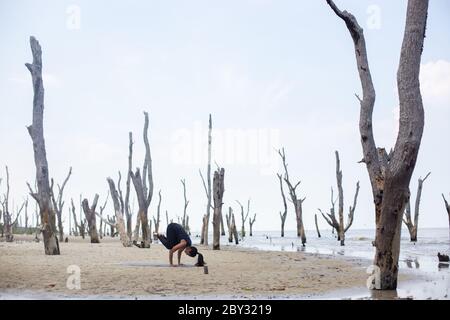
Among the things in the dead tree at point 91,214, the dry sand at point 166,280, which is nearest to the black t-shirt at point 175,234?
the dry sand at point 166,280

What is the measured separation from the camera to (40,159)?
14.4 m

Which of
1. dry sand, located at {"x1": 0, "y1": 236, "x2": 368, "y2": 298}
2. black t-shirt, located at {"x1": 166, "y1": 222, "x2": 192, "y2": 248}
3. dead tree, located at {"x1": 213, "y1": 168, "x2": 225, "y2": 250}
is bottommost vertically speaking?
dry sand, located at {"x1": 0, "y1": 236, "x2": 368, "y2": 298}

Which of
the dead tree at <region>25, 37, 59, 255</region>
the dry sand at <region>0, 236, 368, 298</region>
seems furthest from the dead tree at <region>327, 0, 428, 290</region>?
the dead tree at <region>25, 37, 59, 255</region>

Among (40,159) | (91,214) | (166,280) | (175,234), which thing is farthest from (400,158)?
(91,214)

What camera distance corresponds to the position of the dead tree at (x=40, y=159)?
14.2m

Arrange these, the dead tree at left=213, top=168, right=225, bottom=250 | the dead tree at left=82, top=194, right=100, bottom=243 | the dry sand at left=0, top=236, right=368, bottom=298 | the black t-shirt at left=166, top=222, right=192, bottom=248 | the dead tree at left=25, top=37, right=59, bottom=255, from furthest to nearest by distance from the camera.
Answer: the dead tree at left=82, top=194, right=100, bottom=243, the dead tree at left=213, top=168, right=225, bottom=250, the dead tree at left=25, top=37, right=59, bottom=255, the black t-shirt at left=166, top=222, right=192, bottom=248, the dry sand at left=0, top=236, right=368, bottom=298

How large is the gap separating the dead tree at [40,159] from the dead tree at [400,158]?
392 inches

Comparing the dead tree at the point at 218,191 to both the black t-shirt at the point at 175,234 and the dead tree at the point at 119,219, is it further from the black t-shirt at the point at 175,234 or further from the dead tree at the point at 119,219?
the black t-shirt at the point at 175,234

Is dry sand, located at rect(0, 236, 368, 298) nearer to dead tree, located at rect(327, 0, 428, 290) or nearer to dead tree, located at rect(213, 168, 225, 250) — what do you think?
dead tree, located at rect(327, 0, 428, 290)

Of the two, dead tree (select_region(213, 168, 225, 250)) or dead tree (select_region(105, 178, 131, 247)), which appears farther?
dead tree (select_region(105, 178, 131, 247))

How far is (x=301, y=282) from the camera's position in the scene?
8.81 meters

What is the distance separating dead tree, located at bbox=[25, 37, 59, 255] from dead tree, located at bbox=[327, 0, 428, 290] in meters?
9.95

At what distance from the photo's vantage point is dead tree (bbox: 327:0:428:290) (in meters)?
7.04
